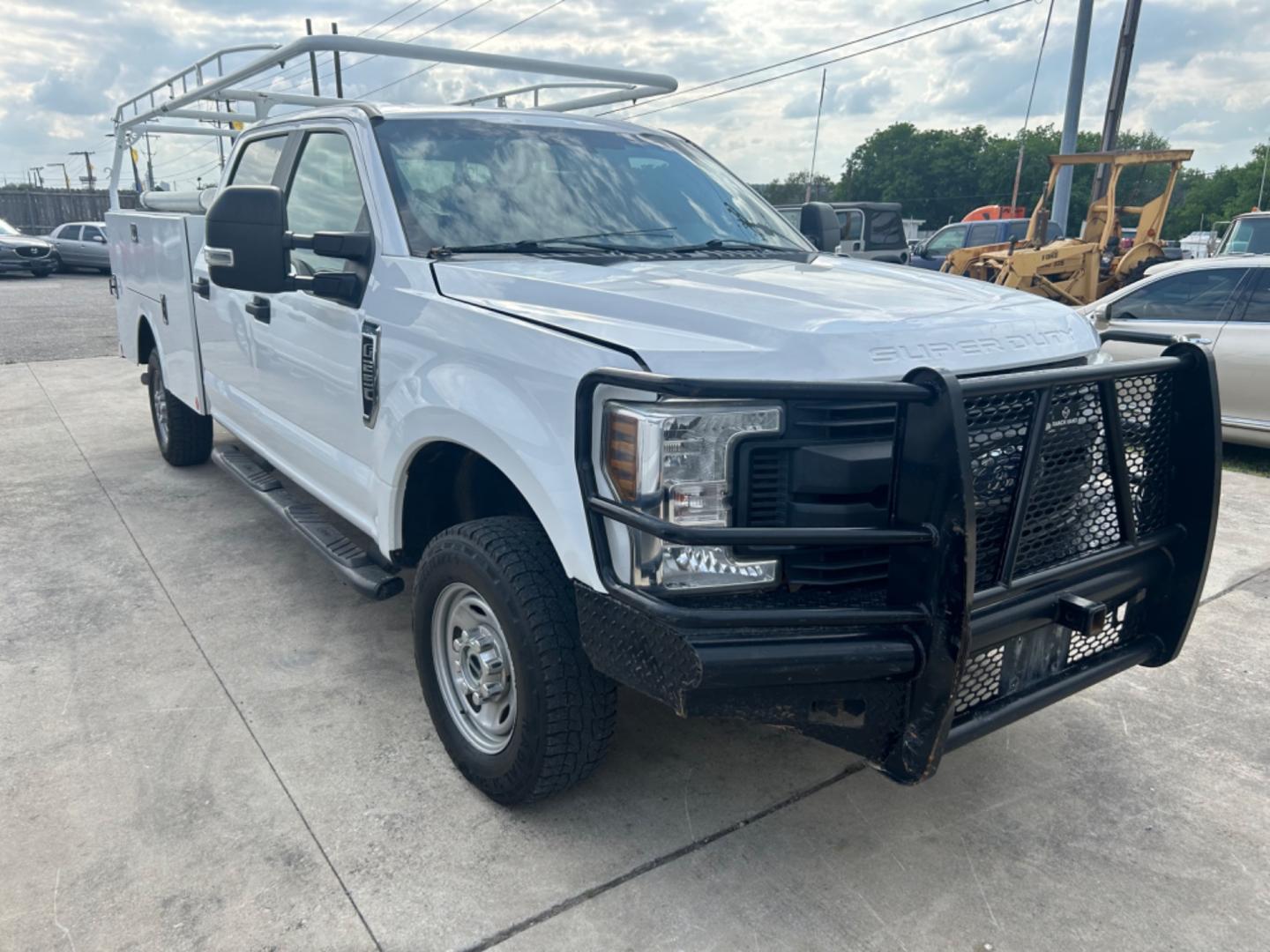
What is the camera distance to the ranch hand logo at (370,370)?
320 centimetres

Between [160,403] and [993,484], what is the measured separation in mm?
5927

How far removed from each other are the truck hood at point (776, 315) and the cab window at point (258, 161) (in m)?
1.77

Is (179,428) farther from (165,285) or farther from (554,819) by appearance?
(554,819)

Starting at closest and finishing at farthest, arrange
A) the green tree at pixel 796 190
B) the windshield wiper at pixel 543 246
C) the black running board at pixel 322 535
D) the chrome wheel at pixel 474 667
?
the chrome wheel at pixel 474 667
the windshield wiper at pixel 543 246
the black running board at pixel 322 535
the green tree at pixel 796 190

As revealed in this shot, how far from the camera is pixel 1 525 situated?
5320 millimetres

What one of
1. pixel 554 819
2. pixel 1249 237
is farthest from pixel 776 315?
pixel 1249 237

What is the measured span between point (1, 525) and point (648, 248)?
4.21 m

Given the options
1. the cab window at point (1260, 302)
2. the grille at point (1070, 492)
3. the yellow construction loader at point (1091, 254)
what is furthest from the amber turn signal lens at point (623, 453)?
the yellow construction loader at point (1091, 254)

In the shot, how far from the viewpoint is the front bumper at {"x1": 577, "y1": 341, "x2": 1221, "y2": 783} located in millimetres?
2098

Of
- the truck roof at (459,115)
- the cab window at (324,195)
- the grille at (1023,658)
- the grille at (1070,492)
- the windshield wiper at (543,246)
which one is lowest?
the grille at (1023,658)

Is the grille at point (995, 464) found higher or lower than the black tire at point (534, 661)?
higher

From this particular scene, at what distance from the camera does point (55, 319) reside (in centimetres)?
1581

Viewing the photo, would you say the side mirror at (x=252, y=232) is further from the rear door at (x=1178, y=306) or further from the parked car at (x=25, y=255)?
the parked car at (x=25, y=255)

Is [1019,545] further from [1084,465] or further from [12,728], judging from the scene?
[12,728]
